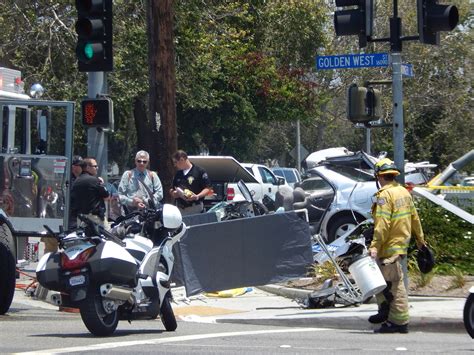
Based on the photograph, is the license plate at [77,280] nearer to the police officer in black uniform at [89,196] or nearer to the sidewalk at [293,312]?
the sidewalk at [293,312]

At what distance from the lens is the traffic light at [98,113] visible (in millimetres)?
14453

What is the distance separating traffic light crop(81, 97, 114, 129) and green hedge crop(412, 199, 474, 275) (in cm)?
495

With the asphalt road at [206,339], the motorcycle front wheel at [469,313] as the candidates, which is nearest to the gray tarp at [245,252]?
the asphalt road at [206,339]

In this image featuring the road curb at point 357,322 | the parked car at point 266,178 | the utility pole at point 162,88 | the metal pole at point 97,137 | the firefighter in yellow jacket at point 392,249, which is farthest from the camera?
the parked car at point 266,178

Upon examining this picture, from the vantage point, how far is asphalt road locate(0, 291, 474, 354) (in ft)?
32.1

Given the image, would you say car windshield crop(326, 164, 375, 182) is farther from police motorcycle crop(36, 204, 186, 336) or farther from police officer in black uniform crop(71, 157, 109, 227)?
police motorcycle crop(36, 204, 186, 336)

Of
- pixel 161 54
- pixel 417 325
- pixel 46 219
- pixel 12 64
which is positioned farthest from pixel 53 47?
pixel 417 325

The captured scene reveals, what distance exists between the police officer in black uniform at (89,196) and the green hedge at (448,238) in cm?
481

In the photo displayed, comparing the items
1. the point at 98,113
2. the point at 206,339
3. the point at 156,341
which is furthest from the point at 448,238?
the point at 156,341

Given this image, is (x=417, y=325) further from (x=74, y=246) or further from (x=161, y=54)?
(x=161, y=54)

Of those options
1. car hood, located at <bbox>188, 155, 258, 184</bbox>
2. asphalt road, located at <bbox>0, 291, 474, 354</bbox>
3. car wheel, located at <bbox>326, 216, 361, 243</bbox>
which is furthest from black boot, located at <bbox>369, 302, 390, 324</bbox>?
car hood, located at <bbox>188, 155, 258, 184</bbox>

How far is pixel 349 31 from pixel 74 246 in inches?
182

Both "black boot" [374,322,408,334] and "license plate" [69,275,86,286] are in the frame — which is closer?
"license plate" [69,275,86,286]

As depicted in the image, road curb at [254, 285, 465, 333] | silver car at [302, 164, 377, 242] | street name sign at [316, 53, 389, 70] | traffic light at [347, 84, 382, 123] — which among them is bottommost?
road curb at [254, 285, 465, 333]
